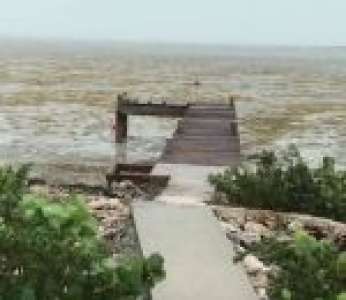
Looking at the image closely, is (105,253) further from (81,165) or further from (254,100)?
(254,100)

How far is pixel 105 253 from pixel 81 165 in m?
20.6

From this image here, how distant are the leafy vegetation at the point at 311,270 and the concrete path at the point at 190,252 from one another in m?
2.68

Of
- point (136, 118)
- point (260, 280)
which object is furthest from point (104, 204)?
point (136, 118)

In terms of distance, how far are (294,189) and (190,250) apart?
429 cm

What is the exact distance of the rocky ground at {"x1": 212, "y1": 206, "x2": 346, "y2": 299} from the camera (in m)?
12.4

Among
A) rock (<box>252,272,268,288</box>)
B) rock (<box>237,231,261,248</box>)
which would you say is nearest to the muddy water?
rock (<box>237,231,261,248</box>)

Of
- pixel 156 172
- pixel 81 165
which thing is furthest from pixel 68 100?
pixel 156 172

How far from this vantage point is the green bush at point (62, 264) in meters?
6.34

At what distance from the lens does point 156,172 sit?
736 inches

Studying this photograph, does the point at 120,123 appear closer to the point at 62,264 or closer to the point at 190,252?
the point at 190,252

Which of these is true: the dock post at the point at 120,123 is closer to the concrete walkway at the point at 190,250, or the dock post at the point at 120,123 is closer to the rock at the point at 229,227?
the concrete walkway at the point at 190,250

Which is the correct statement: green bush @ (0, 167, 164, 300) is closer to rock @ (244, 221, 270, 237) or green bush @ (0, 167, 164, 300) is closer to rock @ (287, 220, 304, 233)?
rock @ (244, 221, 270, 237)

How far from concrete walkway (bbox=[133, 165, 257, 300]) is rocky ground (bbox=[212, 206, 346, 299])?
299 mm

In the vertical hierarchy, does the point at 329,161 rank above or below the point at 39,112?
above
